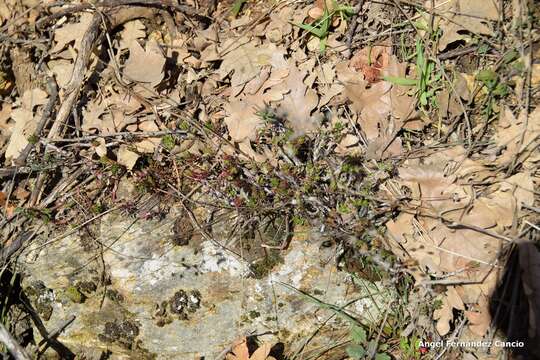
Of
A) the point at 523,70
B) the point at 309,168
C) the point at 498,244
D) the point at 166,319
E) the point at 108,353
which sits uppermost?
the point at 523,70

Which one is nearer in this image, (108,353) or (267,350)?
(267,350)

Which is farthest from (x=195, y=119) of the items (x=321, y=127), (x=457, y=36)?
(x=457, y=36)

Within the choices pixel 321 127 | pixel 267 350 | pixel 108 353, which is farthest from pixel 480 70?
pixel 108 353

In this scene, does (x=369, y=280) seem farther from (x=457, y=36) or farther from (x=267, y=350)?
(x=457, y=36)

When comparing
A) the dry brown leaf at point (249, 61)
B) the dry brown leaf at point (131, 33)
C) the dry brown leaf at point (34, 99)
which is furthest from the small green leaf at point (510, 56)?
the dry brown leaf at point (34, 99)

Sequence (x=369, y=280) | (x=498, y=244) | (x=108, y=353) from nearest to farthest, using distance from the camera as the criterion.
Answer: (x=498, y=244) → (x=369, y=280) → (x=108, y=353)

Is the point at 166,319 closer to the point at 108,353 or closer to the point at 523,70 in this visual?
the point at 108,353

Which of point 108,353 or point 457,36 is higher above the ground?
point 457,36

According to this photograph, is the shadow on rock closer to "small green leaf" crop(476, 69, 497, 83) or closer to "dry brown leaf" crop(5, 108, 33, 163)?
"small green leaf" crop(476, 69, 497, 83)

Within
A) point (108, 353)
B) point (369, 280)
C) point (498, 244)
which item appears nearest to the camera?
point (498, 244)
